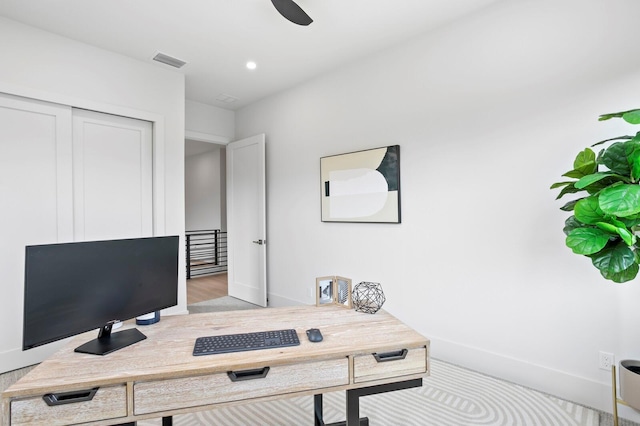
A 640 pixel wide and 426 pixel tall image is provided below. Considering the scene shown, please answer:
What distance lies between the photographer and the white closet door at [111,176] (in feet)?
9.59

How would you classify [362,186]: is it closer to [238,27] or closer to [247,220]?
[238,27]

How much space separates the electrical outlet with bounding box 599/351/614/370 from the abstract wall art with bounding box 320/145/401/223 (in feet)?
5.35

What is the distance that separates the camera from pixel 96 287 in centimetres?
125

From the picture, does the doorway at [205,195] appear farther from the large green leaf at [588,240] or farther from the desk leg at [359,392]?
the large green leaf at [588,240]

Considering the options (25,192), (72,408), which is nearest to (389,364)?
(72,408)

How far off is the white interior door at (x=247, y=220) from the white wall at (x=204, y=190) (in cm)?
306

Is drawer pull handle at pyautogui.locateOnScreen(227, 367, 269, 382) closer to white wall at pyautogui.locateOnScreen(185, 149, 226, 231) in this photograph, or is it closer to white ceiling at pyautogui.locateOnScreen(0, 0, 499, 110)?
white ceiling at pyautogui.locateOnScreen(0, 0, 499, 110)

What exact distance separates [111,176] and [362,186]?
2.52 meters

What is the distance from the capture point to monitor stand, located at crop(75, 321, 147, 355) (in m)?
1.21

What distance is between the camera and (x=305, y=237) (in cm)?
379

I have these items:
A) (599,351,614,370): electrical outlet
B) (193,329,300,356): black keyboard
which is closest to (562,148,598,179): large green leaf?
(599,351,614,370): electrical outlet

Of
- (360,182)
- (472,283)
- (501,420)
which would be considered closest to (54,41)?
(360,182)

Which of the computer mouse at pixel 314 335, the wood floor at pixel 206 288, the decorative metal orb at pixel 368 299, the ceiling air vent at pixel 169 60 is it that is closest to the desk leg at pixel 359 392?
the computer mouse at pixel 314 335

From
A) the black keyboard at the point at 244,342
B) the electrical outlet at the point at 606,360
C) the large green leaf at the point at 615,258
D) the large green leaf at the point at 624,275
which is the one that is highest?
the large green leaf at the point at 615,258
